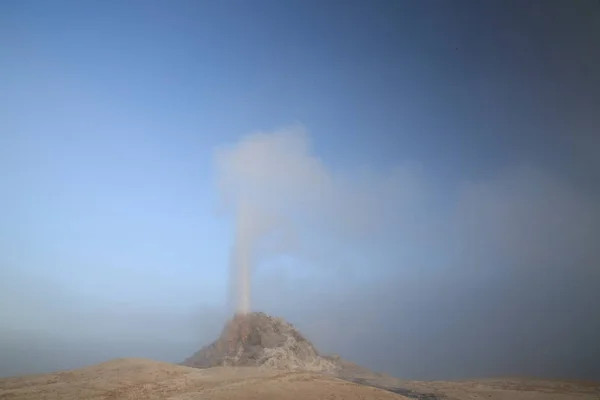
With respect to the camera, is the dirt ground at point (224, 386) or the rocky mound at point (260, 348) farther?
→ the rocky mound at point (260, 348)

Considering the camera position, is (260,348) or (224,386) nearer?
(224,386)

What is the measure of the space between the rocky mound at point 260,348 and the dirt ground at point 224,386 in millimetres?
6064

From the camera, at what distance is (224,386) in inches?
1144

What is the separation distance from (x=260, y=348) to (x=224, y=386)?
50.6ft

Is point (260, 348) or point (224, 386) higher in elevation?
point (260, 348)

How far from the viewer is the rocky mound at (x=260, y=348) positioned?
4178 centimetres

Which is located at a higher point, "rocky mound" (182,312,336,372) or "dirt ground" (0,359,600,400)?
"rocky mound" (182,312,336,372)

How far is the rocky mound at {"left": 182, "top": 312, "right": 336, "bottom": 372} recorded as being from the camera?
41.8 m

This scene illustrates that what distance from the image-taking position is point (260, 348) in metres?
44.2

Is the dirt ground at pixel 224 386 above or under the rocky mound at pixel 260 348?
under

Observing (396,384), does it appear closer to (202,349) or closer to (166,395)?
(166,395)

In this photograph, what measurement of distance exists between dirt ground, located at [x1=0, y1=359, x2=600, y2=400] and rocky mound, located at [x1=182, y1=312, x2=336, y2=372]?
606cm

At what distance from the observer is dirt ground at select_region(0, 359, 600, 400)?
27.5 meters

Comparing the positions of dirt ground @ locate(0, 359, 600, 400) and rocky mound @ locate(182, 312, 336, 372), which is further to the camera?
rocky mound @ locate(182, 312, 336, 372)
